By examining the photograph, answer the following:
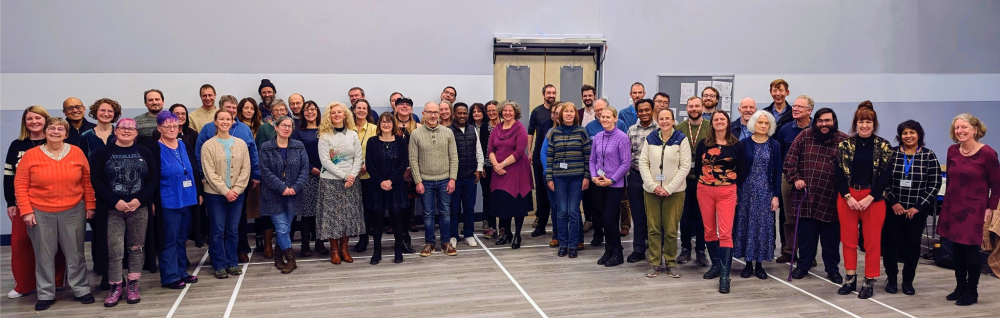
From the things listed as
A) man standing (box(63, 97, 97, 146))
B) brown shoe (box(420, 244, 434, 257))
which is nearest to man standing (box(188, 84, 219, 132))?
man standing (box(63, 97, 97, 146))

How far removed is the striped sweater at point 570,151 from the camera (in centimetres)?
522

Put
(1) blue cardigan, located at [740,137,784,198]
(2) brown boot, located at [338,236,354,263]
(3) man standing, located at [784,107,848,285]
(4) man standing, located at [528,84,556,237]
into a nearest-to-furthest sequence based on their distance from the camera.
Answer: (3) man standing, located at [784,107,848,285] → (1) blue cardigan, located at [740,137,784,198] → (2) brown boot, located at [338,236,354,263] → (4) man standing, located at [528,84,556,237]

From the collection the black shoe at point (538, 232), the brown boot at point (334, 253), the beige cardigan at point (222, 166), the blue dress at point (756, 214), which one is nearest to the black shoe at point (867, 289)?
the blue dress at point (756, 214)

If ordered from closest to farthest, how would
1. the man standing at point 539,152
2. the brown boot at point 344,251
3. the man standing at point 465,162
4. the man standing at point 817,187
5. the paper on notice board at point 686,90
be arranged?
1. the man standing at point 817,187
2. the brown boot at point 344,251
3. the man standing at point 465,162
4. the man standing at point 539,152
5. the paper on notice board at point 686,90

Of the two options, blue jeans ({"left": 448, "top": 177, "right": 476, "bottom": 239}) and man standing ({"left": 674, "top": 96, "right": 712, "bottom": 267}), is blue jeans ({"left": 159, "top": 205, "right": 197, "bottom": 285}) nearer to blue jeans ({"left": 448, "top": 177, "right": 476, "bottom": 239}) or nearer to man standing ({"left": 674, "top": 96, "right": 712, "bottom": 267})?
blue jeans ({"left": 448, "top": 177, "right": 476, "bottom": 239})

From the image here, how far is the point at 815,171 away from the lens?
450cm

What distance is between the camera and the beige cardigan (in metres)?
4.53

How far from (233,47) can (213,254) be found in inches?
104

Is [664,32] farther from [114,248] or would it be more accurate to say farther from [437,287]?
[114,248]

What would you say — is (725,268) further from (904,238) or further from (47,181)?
(47,181)

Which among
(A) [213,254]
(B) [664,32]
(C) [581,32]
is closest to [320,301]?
(A) [213,254]

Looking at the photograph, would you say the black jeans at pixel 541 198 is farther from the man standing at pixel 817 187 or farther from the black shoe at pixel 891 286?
the black shoe at pixel 891 286

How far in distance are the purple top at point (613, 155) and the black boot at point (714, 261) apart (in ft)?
2.74

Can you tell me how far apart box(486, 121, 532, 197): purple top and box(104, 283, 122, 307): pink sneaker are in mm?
2974
